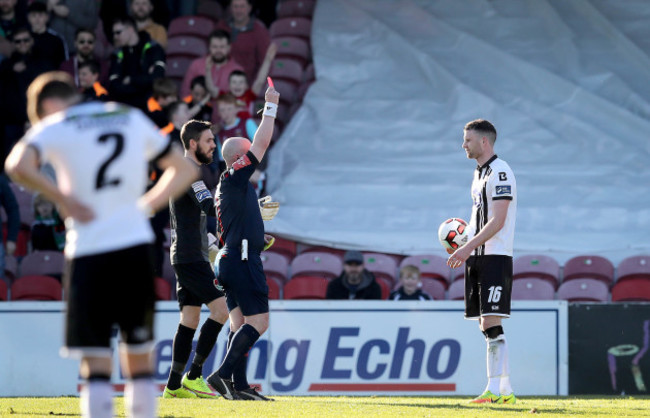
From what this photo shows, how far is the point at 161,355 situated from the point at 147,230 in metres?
7.21

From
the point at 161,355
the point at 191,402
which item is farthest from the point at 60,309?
the point at 191,402

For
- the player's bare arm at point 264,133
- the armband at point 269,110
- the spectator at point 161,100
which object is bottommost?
the player's bare arm at point 264,133

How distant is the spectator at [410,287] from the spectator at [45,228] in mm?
4267

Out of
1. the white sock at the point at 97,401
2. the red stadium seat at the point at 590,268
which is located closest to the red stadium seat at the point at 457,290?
the red stadium seat at the point at 590,268

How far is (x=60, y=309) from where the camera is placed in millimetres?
11773

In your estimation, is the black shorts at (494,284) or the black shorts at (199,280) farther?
the black shorts at (199,280)

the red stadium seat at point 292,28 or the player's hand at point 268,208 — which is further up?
the red stadium seat at point 292,28

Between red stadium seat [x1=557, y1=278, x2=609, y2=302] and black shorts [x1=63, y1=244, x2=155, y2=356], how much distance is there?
8.55 m

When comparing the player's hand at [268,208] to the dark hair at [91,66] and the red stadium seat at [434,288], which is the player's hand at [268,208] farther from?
the dark hair at [91,66]

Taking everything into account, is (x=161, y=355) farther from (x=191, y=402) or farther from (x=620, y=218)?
(x=620, y=218)

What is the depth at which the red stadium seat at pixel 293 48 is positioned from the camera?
52.9ft

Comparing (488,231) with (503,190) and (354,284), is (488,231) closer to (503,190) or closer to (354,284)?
(503,190)

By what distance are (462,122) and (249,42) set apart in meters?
3.23

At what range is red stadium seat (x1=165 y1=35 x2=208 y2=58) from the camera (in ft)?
53.3
